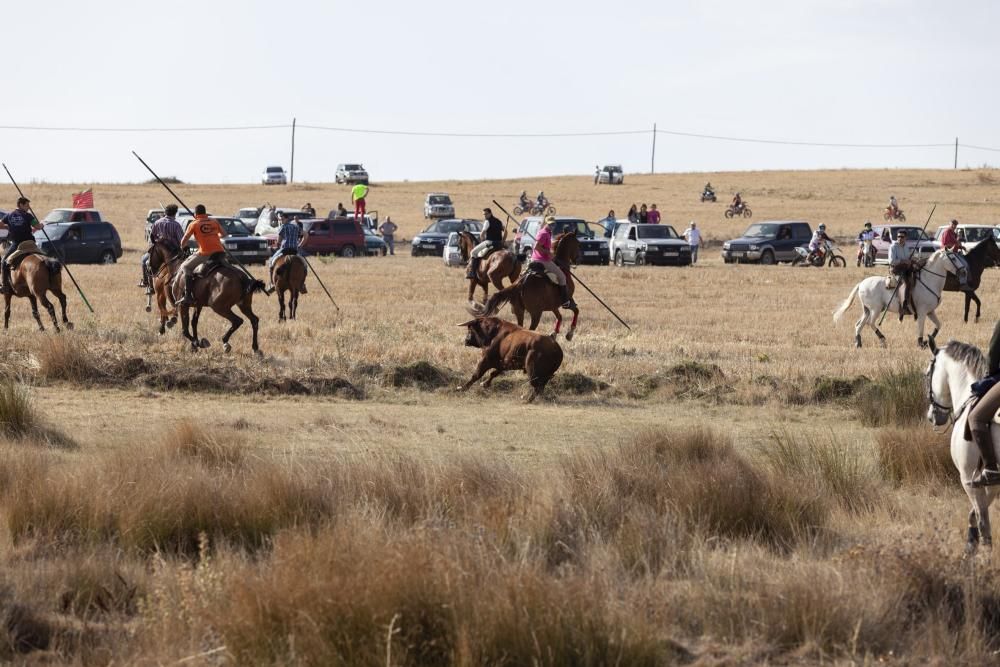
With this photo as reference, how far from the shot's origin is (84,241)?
44438 millimetres

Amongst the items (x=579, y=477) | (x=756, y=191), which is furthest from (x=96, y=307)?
(x=756, y=191)

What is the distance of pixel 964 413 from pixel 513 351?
7.84 meters

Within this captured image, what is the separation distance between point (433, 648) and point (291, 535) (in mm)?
1675

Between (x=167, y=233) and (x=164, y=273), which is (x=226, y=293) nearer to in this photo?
(x=164, y=273)

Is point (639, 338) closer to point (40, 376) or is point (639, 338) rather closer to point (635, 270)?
point (40, 376)

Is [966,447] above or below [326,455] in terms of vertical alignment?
above

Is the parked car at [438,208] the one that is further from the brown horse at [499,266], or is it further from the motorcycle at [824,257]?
the brown horse at [499,266]

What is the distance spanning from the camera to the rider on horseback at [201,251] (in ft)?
66.6

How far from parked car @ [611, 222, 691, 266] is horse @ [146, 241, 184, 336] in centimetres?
2621

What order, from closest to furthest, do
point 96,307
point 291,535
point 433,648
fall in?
1. point 433,648
2. point 291,535
3. point 96,307

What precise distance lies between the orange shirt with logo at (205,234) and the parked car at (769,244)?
32.2 meters

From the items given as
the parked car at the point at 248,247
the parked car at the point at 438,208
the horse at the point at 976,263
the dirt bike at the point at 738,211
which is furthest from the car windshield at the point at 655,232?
the dirt bike at the point at 738,211

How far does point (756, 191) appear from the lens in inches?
3568

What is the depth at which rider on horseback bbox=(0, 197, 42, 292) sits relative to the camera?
2191 cm
